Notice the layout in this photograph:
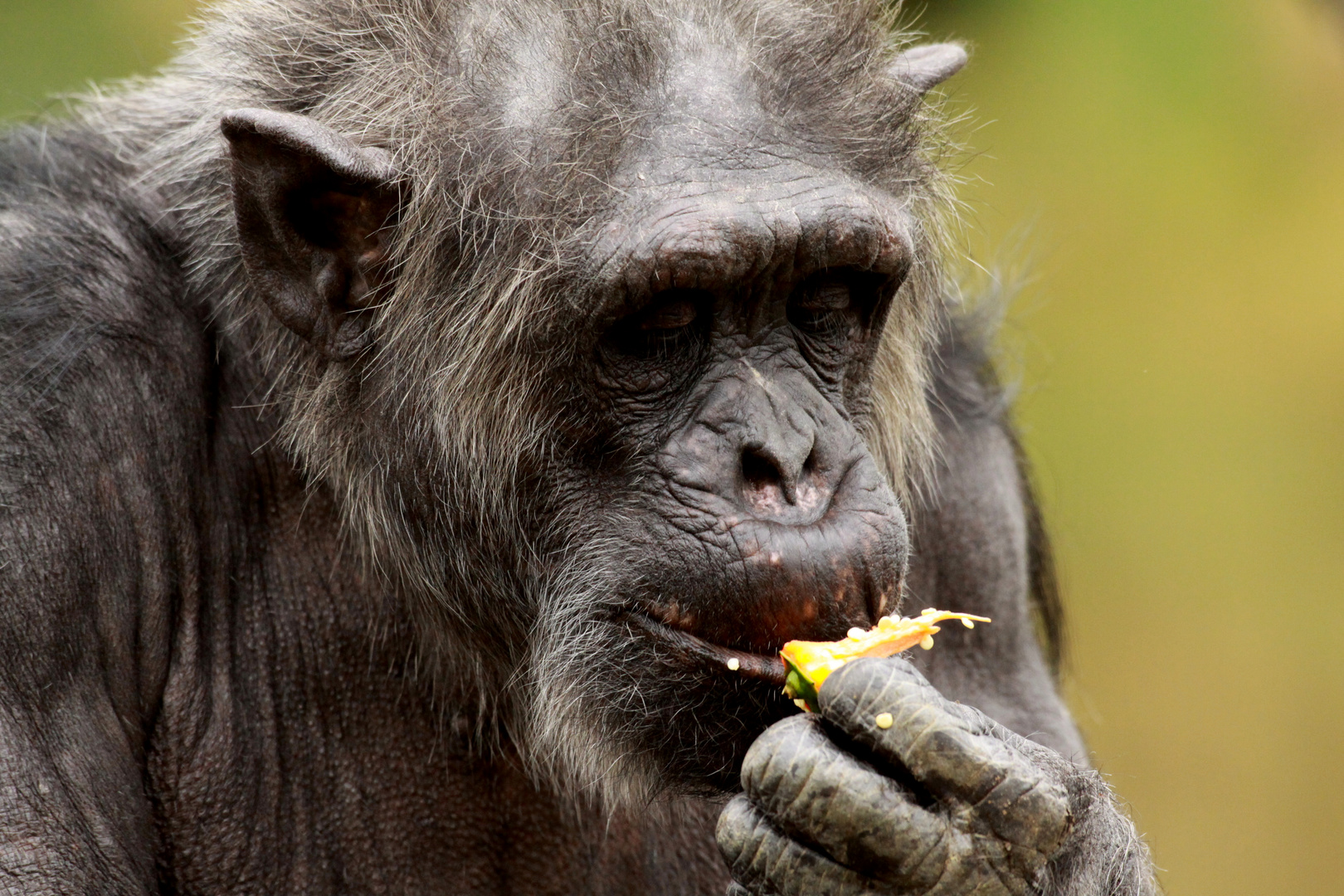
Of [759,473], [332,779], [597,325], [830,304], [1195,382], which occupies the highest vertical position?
[1195,382]

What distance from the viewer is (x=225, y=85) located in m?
3.83

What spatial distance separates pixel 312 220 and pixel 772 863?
1.85 metres

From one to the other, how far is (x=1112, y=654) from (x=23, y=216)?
6.92 m

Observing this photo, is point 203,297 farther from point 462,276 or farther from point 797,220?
point 797,220

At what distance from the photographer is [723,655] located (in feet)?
10.2

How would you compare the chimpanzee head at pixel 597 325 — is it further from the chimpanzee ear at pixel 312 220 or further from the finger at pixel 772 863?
the finger at pixel 772 863

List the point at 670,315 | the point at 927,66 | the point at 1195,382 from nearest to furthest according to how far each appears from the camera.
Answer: the point at 670,315
the point at 927,66
the point at 1195,382

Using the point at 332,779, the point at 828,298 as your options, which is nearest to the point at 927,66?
the point at 828,298

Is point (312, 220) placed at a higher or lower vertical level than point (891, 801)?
higher

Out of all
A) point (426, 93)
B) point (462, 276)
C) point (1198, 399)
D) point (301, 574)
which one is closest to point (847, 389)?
point (462, 276)

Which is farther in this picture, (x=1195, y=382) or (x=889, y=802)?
(x=1195, y=382)

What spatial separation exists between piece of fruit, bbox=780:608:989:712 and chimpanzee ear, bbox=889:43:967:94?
5.19ft

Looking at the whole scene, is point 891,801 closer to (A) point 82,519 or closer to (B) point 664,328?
(B) point 664,328

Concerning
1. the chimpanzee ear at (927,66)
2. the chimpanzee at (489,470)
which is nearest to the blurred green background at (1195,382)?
the chimpanzee ear at (927,66)
